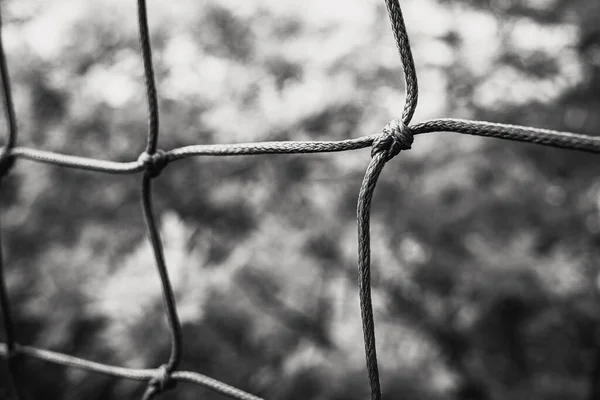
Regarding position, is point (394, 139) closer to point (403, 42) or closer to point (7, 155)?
point (403, 42)

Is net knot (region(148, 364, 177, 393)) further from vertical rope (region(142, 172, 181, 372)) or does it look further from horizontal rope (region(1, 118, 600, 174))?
horizontal rope (region(1, 118, 600, 174))

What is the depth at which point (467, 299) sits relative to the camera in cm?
80

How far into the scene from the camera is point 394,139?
0.70 ft

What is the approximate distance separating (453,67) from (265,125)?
0.37m

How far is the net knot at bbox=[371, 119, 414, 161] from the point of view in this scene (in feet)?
0.69

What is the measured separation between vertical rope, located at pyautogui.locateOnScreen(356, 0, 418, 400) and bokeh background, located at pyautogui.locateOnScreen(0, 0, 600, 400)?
403 mm

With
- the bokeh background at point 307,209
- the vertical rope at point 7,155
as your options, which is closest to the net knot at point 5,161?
the vertical rope at point 7,155

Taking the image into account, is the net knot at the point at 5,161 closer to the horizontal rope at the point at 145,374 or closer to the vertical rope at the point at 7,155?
the vertical rope at the point at 7,155

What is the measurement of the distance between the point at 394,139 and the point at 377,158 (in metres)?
0.01

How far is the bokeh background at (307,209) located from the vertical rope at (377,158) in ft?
1.32

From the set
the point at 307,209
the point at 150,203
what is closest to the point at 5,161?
the point at 150,203

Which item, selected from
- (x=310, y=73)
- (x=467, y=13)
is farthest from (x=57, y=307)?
(x=467, y=13)

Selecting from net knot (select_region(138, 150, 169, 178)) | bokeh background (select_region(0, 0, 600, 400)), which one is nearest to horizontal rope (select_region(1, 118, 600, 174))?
net knot (select_region(138, 150, 169, 178))

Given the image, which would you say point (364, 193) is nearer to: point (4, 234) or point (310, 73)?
point (310, 73)
